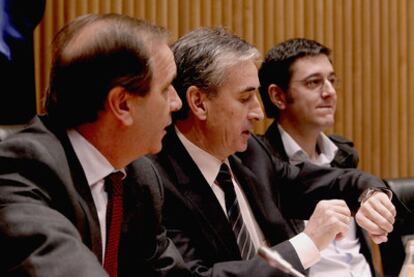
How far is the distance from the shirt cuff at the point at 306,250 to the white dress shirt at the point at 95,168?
0.56 metres

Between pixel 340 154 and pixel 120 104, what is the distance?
1.83 m

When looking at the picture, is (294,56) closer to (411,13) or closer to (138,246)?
(411,13)

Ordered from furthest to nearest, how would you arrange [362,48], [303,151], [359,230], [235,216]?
[362,48]
[303,151]
[359,230]
[235,216]

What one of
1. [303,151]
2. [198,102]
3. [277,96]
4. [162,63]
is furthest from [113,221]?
[277,96]

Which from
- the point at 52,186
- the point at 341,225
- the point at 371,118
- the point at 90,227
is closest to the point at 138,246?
the point at 90,227

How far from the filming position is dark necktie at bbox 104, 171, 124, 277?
1428mm

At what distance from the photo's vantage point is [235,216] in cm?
202

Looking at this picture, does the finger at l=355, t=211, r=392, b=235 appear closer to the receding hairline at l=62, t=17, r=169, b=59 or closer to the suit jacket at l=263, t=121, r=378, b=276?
the suit jacket at l=263, t=121, r=378, b=276

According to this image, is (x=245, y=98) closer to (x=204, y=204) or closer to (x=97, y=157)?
(x=204, y=204)

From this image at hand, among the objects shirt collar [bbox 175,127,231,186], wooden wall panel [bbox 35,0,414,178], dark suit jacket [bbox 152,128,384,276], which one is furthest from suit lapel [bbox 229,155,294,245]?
wooden wall panel [bbox 35,0,414,178]

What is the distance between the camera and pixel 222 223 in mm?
1921

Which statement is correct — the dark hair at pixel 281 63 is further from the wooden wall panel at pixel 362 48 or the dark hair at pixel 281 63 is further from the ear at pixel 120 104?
the ear at pixel 120 104

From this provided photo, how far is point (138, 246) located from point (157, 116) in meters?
0.31

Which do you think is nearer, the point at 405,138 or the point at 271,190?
the point at 271,190
